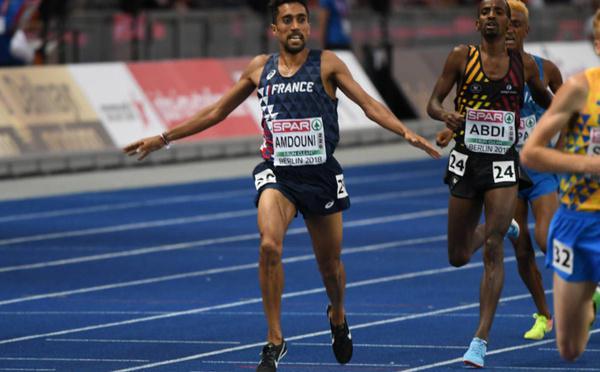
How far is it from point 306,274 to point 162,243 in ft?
7.54

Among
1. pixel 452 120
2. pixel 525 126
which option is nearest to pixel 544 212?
pixel 525 126

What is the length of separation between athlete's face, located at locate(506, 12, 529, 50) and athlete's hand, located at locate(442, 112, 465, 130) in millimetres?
758

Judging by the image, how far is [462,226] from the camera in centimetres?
998

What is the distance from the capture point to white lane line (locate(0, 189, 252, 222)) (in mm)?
17109

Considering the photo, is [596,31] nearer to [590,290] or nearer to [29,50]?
[590,290]

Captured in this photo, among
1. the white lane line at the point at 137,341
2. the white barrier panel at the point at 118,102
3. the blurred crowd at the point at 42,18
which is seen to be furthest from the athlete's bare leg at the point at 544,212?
the blurred crowd at the point at 42,18

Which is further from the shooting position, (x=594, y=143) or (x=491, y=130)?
(x=491, y=130)

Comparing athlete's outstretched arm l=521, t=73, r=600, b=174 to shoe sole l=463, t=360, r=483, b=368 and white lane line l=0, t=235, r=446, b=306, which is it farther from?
white lane line l=0, t=235, r=446, b=306

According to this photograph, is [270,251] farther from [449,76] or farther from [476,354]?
[449,76]

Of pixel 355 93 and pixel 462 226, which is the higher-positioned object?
pixel 355 93

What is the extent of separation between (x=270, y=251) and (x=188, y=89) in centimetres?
1404

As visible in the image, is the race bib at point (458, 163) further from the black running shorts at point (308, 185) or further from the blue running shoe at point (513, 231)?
the black running shorts at point (308, 185)

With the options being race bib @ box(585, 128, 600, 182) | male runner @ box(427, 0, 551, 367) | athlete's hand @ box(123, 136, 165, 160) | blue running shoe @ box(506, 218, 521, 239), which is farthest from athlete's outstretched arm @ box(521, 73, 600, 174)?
blue running shoe @ box(506, 218, 521, 239)

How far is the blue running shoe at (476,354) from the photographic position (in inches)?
356
